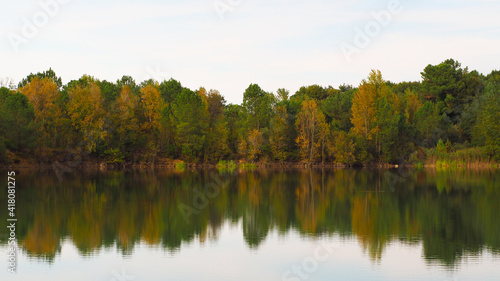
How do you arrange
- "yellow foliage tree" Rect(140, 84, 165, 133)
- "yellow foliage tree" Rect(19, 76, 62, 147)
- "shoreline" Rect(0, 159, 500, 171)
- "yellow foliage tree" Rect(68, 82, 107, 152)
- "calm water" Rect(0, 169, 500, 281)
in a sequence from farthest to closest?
"yellow foliage tree" Rect(140, 84, 165, 133), "yellow foliage tree" Rect(68, 82, 107, 152), "yellow foliage tree" Rect(19, 76, 62, 147), "shoreline" Rect(0, 159, 500, 171), "calm water" Rect(0, 169, 500, 281)

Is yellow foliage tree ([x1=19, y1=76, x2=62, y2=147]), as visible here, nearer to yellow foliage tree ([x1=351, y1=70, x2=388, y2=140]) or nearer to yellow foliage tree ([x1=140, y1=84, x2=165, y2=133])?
yellow foliage tree ([x1=140, y1=84, x2=165, y2=133])

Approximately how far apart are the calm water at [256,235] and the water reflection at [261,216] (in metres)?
0.05

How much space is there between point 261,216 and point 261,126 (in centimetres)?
5390

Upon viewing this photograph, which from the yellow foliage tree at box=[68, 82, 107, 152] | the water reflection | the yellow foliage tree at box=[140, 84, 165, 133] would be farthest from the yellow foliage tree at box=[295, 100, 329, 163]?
the water reflection

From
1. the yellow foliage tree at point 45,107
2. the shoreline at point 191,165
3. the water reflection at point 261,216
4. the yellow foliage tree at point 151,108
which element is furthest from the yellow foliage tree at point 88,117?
the water reflection at point 261,216

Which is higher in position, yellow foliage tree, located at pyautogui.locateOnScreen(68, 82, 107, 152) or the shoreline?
yellow foliage tree, located at pyautogui.locateOnScreen(68, 82, 107, 152)

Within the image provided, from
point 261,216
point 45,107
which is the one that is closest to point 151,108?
point 45,107

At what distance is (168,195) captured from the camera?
109 feet

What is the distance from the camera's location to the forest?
66.2 m

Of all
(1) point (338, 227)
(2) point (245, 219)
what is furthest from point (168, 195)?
(1) point (338, 227)

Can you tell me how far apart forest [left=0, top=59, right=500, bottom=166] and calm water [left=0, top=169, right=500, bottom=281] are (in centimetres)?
3349

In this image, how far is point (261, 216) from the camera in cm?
2497

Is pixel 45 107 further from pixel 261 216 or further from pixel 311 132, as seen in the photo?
pixel 261 216

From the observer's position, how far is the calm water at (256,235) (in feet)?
49.7
